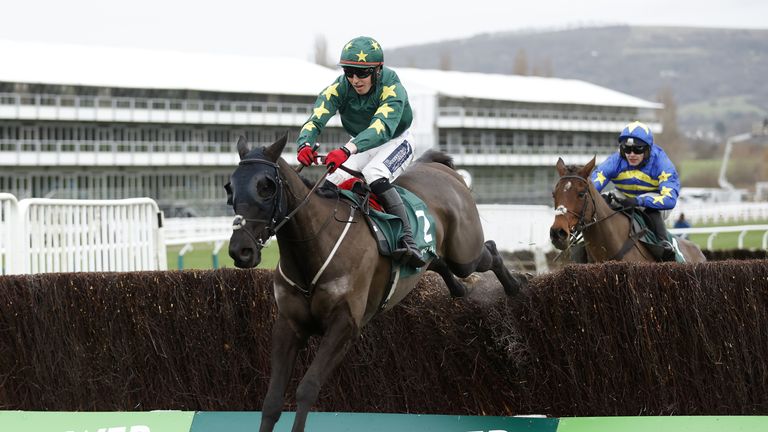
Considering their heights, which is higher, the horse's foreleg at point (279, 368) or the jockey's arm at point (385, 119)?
the jockey's arm at point (385, 119)

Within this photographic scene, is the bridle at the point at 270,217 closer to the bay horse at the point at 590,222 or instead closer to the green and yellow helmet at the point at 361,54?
the green and yellow helmet at the point at 361,54

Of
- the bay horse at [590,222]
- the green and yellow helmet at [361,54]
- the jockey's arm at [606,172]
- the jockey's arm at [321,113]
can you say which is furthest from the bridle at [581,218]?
the green and yellow helmet at [361,54]

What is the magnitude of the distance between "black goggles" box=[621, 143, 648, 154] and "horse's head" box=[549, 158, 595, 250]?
1.26 ft

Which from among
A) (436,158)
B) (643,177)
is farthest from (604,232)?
(436,158)

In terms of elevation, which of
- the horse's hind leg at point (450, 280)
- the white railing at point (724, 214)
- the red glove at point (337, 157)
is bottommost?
the white railing at point (724, 214)

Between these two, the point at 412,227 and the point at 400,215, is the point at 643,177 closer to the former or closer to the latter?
the point at 412,227

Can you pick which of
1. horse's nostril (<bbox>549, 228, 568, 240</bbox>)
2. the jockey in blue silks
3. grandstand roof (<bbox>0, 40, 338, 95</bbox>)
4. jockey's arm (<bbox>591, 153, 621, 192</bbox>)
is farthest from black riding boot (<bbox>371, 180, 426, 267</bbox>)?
grandstand roof (<bbox>0, 40, 338, 95</bbox>)

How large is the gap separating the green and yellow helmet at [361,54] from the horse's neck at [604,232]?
3332 millimetres

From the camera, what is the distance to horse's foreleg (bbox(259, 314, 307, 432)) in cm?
575

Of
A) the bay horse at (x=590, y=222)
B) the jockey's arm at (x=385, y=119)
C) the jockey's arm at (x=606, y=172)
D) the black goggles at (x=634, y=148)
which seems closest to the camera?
the jockey's arm at (x=385, y=119)

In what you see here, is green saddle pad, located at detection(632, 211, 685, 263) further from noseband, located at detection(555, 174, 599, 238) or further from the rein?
the rein

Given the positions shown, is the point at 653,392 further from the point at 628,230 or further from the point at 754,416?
the point at 628,230

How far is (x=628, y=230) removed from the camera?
370 inches

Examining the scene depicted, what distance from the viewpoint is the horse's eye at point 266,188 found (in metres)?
5.52
